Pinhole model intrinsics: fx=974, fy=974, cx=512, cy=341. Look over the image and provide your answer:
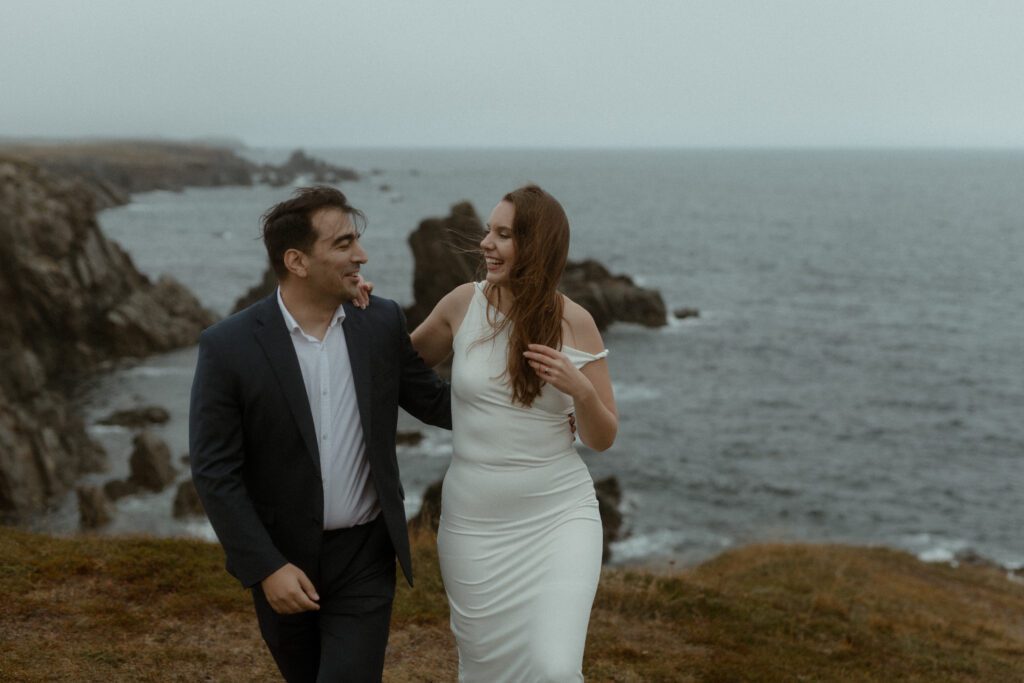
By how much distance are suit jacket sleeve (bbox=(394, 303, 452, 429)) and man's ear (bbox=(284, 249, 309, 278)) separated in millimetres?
607

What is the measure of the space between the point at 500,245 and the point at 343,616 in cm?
206

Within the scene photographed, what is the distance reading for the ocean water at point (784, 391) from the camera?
110ft

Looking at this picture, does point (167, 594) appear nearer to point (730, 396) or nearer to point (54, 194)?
point (730, 396)

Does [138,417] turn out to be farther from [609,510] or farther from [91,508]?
[609,510]

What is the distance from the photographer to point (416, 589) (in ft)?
31.6

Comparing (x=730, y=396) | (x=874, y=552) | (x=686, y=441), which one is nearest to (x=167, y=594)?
→ (x=874, y=552)

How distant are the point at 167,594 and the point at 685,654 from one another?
4.81 metres

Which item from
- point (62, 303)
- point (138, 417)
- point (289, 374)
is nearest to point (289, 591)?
point (289, 374)

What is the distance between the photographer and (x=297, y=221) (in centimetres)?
475

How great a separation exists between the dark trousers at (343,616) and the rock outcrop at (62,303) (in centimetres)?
3402

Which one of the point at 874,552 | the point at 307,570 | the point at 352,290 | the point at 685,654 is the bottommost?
the point at 874,552

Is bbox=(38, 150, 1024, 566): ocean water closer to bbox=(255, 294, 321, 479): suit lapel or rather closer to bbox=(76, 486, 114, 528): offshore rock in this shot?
bbox=(76, 486, 114, 528): offshore rock

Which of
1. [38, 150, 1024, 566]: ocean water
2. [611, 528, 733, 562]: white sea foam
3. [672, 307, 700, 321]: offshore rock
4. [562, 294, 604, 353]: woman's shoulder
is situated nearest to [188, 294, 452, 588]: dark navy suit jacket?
[562, 294, 604, 353]: woman's shoulder

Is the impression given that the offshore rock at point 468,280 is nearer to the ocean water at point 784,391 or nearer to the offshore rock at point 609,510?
the ocean water at point 784,391
